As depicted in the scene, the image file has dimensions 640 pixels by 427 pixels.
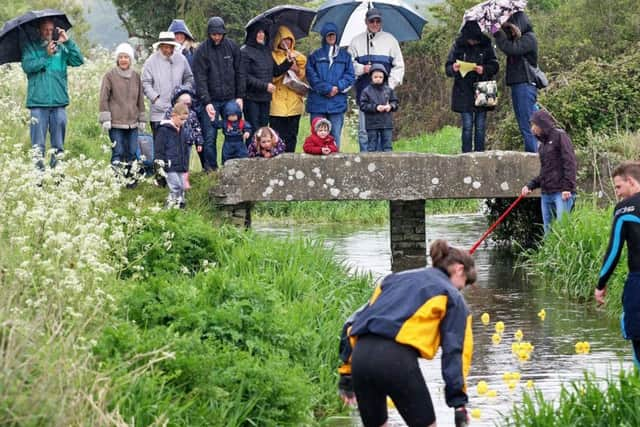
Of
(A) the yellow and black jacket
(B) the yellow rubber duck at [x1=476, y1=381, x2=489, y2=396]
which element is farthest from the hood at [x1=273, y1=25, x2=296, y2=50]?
(A) the yellow and black jacket

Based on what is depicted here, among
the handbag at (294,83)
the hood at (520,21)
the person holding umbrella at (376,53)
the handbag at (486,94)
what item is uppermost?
the hood at (520,21)

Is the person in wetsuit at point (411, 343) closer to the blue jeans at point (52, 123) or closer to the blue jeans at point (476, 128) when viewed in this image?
the blue jeans at point (52, 123)

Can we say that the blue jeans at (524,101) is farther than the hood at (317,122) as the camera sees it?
Yes

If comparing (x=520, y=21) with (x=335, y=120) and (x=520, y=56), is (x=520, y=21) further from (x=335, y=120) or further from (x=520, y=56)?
(x=335, y=120)

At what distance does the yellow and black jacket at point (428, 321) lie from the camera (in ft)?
23.5

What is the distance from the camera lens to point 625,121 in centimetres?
1973

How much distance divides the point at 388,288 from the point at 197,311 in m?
2.47

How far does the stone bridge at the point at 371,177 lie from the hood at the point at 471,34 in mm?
1411

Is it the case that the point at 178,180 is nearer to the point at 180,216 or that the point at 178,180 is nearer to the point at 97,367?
the point at 180,216

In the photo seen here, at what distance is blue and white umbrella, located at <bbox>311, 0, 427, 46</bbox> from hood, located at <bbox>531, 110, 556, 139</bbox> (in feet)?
10.2

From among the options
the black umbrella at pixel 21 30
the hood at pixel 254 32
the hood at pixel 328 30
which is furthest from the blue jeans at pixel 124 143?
the hood at pixel 328 30

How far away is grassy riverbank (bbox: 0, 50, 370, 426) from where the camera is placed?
726cm

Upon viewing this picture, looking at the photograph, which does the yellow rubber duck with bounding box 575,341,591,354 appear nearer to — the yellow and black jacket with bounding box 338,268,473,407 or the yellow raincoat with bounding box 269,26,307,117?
the yellow and black jacket with bounding box 338,268,473,407

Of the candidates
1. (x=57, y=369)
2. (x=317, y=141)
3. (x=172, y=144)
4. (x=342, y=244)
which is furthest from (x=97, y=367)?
(x=342, y=244)
